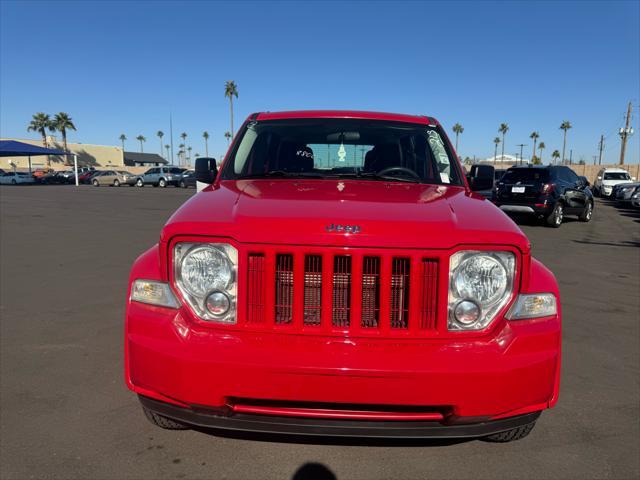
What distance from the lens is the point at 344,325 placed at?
6.82 feet

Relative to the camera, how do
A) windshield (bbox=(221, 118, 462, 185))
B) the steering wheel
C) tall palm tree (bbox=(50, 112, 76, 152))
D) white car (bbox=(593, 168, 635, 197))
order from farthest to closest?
tall palm tree (bbox=(50, 112, 76, 152))
white car (bbox=(593, 168, 635, 197))
windshield (bbox=(221, 118, 462, 185))
the steering wheel

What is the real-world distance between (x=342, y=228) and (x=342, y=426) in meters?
0.83

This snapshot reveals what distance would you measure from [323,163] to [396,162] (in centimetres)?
55

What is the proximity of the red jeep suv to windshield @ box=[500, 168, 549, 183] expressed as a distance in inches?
478

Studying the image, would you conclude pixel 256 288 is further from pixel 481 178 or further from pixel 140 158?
pixel 140 158

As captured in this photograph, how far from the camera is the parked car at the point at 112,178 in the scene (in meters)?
42.1

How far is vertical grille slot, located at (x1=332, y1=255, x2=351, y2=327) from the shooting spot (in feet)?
6.70

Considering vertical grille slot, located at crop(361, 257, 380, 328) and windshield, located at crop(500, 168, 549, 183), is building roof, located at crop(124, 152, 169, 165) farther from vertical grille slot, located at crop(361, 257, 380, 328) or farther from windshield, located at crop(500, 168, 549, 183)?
vertical grille slot, located at crop(361, 257, 380, 328)

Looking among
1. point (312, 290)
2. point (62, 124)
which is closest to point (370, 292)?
point (312, 290)

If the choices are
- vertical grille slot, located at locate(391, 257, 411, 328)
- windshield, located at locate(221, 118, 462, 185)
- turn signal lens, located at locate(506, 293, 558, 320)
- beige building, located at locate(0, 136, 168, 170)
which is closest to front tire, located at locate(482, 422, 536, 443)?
turn signal lens, located at locate(506, 293, 558, 320)

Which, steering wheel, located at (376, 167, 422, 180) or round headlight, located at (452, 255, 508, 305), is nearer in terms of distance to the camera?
round headlight, located at (452, 255, 508, 305)

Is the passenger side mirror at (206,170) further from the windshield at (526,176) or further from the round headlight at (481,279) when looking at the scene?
the windshield at (526,176)

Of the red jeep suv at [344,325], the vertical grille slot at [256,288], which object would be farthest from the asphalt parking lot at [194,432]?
the vertical grille slot at [256,288]

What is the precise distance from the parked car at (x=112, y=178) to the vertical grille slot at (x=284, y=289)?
43.2 meters
